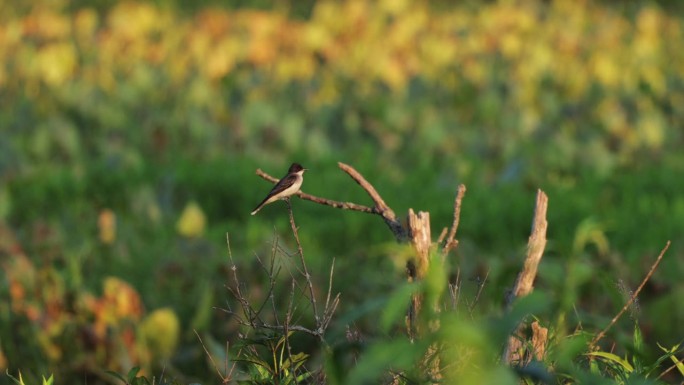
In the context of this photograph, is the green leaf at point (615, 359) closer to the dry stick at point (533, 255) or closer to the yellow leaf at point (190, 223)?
the dry stick at point (533, 255)

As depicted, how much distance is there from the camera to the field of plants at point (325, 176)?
116 inches

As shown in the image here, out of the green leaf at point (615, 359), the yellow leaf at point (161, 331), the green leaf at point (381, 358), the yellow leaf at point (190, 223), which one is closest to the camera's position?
the green leaf at point (381, 358)

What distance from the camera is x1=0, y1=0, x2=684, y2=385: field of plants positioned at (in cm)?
295

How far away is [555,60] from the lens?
8.63 meters

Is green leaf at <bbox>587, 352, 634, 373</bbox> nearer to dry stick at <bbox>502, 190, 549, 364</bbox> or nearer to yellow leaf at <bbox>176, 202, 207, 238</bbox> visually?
dry stick at <bbox>502, 190, 549, 364</bbox>

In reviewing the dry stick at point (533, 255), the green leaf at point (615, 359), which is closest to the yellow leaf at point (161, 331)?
the dry stick at point (533, 255)

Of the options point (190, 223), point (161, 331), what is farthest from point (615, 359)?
point (190, 223)

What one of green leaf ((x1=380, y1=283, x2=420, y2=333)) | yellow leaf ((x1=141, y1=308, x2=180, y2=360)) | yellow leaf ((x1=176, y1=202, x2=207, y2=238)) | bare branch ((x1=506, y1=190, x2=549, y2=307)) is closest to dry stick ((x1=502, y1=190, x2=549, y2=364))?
bare branch ((x1=506, y1=190, x2=549, y2=307))

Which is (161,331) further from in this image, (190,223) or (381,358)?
(381,358)

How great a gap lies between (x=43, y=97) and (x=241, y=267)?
11.9 ft

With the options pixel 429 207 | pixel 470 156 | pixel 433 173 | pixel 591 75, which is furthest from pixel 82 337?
pixel 591 75

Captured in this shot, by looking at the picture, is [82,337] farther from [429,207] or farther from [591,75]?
[591,75]

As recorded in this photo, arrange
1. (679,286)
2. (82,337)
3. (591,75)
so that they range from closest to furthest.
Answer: (82,337)
(679,286)
(591,75)

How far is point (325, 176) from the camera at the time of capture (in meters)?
5.88
